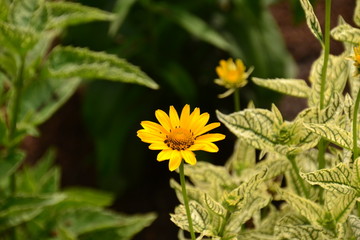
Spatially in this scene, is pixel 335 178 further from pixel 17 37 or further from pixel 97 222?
pixel 97 222

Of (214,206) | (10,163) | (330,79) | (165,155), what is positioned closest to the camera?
(165,155)

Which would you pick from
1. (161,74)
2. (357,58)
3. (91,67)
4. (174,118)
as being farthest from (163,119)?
(161,74)

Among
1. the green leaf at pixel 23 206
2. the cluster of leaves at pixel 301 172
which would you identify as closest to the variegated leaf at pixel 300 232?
the cluster of leaves at pixel 301 172

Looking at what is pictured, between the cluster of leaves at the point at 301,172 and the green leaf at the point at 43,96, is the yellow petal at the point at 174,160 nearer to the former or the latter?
the cluster of leaves at the point at 301,172

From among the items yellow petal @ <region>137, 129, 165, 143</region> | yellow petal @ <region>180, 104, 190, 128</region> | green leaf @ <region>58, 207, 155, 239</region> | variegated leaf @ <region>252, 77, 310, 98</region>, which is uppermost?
variegated leaf @ <region>252, 77, 310, 98</region>

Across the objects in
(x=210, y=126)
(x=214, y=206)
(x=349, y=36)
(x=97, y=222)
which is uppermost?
(x=349, y=36)

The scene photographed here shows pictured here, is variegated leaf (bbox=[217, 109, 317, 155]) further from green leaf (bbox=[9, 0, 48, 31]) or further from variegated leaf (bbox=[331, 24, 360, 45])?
green leaf (bbox=[9, 0, 48, 31])

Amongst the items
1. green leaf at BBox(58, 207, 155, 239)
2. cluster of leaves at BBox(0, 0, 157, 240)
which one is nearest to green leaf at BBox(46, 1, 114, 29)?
cluster of leaves at BBox(0, 0, 157, 240)
